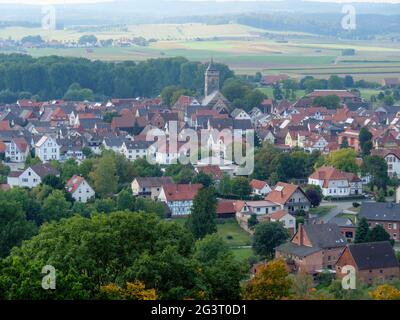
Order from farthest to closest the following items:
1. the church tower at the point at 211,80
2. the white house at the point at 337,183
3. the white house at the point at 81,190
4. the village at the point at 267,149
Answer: the church tower at the point at 211,80 → the white house at the point at 337,183 → the white house at the point at 81,190 → the village at the point at 267,149

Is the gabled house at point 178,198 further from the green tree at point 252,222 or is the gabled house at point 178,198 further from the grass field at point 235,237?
the green tree at point 252,222

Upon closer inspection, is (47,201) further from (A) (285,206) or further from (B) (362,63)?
(B) (362,63)

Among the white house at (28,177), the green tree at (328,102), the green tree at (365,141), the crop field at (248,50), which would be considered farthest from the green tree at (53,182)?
the crop field at (248,50)

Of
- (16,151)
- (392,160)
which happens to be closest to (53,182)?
(16,151)

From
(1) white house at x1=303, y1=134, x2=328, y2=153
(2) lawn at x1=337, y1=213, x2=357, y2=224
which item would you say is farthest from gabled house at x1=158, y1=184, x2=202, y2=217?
(1) white house at x1=303, y1=134, x2=328, y2=153

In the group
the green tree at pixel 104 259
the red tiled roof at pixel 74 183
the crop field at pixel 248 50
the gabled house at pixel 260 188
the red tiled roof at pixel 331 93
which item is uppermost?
the green tree at pixel 104 259

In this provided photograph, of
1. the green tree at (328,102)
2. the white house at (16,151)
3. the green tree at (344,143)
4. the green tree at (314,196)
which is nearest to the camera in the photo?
the green tree at (314,196)

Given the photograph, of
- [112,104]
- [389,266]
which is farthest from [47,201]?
[112,104]
